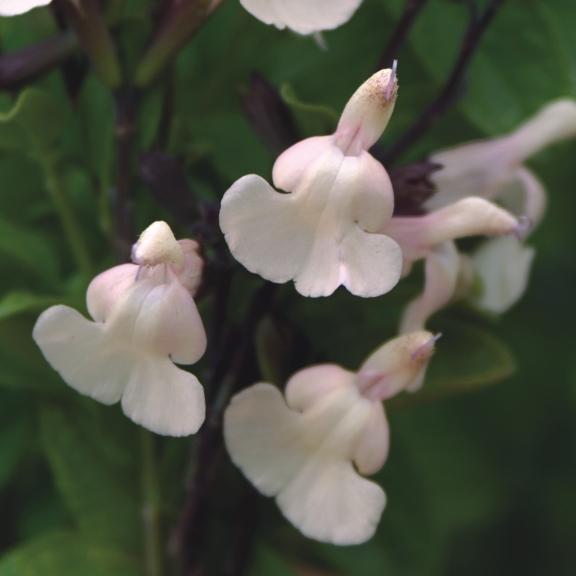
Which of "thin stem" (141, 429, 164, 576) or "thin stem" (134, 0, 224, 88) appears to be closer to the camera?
"thin stem" (134, 0, 224, 88)

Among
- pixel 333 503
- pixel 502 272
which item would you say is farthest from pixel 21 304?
pixel 502 272

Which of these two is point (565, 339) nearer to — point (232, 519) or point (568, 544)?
point (568, 544)

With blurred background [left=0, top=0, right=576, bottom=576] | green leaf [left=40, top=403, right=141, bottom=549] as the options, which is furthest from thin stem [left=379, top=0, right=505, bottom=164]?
green leaf [left=40, top=403, right=141, bottom=549]

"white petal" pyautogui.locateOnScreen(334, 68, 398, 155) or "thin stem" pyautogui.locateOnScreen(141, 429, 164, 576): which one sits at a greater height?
"white petal" pyautogui.locateOnScreen(334, 68, 398, 155)

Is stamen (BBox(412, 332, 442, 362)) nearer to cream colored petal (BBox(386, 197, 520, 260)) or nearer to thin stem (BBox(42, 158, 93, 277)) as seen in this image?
cream colored petal (BBox(386, 197, 520, 260))

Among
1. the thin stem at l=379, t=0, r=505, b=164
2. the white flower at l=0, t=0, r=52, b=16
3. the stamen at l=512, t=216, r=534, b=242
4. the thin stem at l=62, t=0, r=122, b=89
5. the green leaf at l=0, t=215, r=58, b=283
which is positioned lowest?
the stamen at l=512, t=216, r=534, b=242
